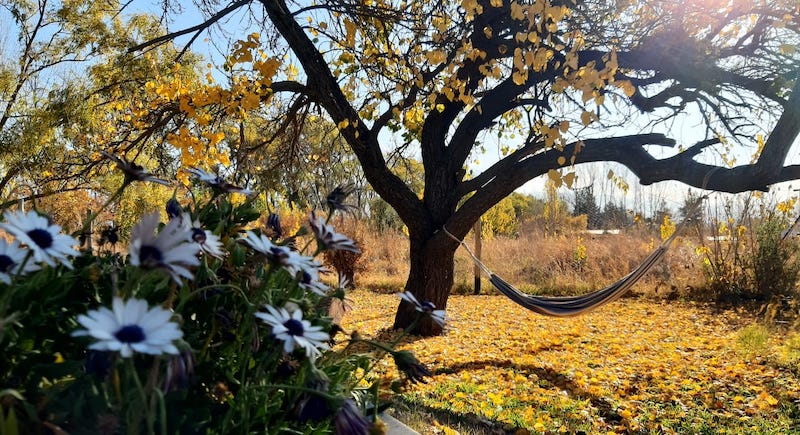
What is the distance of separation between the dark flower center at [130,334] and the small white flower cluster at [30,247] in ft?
0.33

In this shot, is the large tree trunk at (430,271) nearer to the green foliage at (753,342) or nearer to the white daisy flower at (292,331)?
the green foliage at (753,342)

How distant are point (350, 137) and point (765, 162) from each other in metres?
2.78

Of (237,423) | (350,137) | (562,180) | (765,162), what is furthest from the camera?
(350,137)

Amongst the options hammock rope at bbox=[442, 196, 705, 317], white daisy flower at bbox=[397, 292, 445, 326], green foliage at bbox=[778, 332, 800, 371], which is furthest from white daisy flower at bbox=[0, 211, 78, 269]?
green foliage at bbox=[778, 332, 800, 371]

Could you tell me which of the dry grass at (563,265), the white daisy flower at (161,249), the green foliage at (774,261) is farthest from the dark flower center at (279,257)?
the dry grass at (563,265)

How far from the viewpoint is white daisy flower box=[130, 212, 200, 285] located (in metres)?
0.45

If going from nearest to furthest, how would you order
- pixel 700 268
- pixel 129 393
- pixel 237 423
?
1. pixel 129 393
2. pixel 237 423
3. pixel 700 268

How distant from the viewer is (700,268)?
7.22 meters

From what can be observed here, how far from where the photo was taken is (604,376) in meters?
3.69

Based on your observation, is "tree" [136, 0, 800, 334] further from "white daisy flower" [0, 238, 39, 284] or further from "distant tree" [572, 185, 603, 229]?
"distant tree" [572, 185, 603, 229]

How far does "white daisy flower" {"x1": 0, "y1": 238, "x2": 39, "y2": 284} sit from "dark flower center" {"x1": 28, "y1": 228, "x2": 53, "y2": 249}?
2cm

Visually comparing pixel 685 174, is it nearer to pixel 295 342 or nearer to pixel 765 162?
pixel 765 162

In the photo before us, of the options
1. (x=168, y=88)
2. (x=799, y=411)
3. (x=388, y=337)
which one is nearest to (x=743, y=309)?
(x=799, y=411)

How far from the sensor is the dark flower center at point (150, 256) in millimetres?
448
